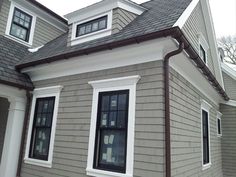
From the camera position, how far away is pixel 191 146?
5363 mm

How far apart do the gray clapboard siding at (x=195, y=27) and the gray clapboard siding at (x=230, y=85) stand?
3104mm

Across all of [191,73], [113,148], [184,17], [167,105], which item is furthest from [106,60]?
[191,73]

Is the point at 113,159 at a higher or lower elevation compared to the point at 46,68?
lower

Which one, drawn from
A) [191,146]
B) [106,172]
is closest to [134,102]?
[106,172]

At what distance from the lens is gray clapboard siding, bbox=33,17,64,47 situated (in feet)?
29.9

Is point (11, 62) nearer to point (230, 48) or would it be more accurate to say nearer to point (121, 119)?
point (121, 119)

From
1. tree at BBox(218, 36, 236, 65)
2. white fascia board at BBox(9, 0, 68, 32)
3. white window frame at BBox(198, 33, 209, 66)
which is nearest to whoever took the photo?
white window frame at BBox(198, 33, 209, 66)

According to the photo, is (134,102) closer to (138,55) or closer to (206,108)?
(138,55)

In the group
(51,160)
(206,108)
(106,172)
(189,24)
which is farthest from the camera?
(206,108)

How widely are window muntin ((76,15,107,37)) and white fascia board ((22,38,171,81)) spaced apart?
115cm

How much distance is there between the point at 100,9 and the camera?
619cm

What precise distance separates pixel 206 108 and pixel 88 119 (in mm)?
4287

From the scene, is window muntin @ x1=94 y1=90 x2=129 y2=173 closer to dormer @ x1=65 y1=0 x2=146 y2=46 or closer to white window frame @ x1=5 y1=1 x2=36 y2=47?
dormer @ x1=65 y1=0 x2=146 y2=46

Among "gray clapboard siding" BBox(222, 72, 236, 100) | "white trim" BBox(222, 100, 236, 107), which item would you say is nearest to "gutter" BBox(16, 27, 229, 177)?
"white trim" BBox(222, 100, 236, 107)
